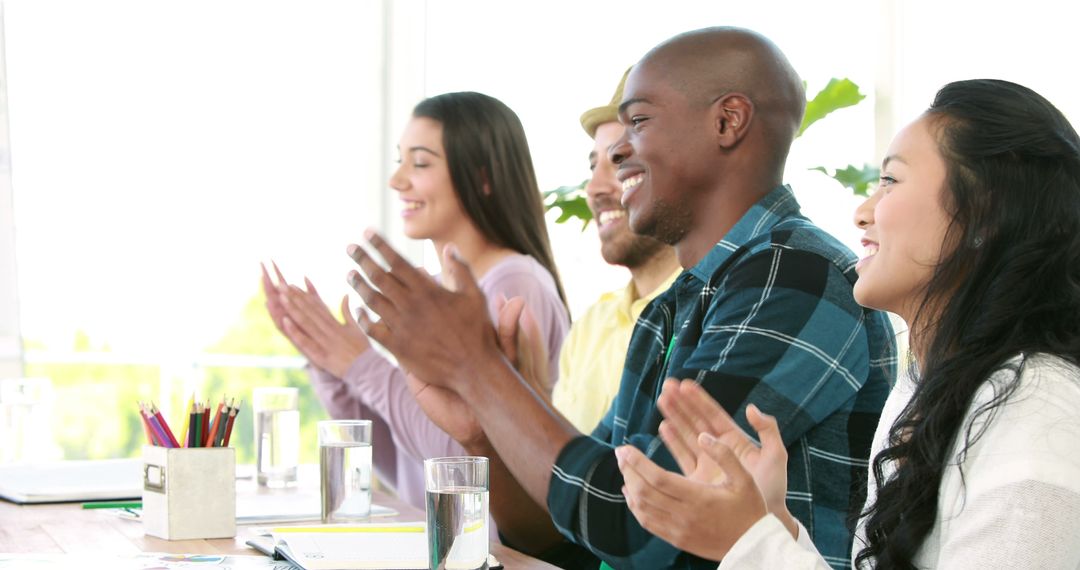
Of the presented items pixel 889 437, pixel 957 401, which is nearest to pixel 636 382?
pixel 889 437

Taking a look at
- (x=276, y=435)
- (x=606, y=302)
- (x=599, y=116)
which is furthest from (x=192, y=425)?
(x=599, y=116)

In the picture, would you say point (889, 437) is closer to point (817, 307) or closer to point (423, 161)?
point (817, 307)

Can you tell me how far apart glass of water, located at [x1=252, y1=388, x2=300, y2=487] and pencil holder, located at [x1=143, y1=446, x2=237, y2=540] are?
0.48 meters

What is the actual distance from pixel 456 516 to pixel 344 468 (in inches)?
21.0

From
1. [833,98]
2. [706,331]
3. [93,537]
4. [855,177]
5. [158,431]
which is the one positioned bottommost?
[93,537]

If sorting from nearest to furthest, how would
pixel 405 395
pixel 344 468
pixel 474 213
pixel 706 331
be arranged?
pixel 706 331 → pixel 344 468 → pixel 405 395 → pixel 474 213

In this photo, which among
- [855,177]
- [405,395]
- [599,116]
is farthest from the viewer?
[855,177]

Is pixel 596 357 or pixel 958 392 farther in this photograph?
pixel 596 357

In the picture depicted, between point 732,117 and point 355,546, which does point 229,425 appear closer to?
point 355,546

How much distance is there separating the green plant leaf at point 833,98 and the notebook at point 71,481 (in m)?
2.21

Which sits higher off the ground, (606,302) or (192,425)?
(606,302)

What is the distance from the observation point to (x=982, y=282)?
1239 mm

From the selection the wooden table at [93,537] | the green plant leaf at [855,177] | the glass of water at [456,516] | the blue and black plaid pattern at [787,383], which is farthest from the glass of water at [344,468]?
the green plant leaf at [855,177]

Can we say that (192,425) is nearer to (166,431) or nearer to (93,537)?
(166,431)
